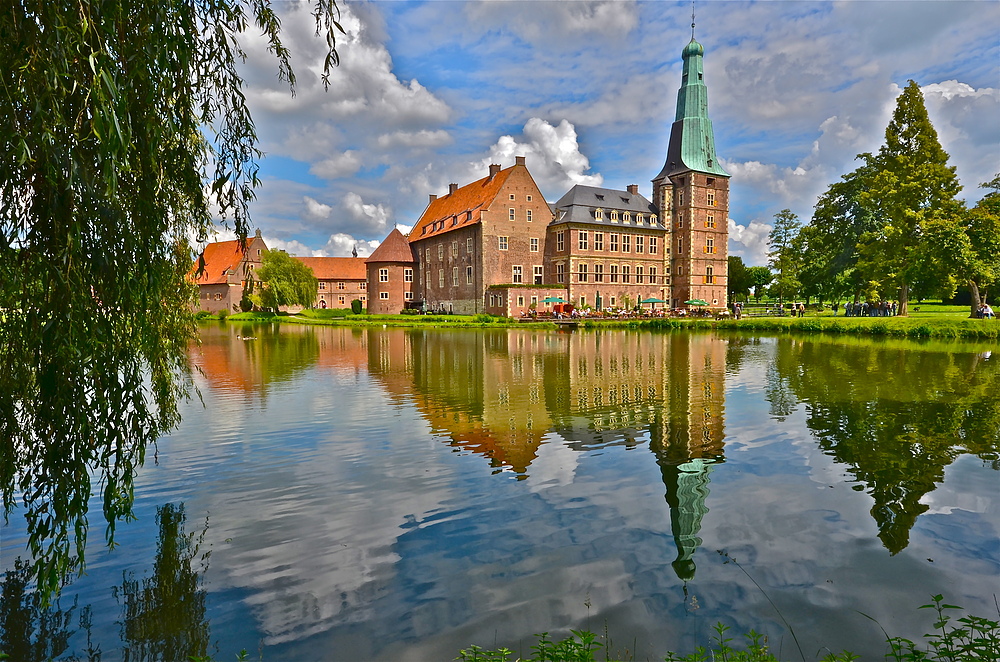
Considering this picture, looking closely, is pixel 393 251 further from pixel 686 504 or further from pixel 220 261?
pixel 686 504

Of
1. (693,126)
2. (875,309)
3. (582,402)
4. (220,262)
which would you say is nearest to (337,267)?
(220,262)

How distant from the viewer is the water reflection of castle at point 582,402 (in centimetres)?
1069

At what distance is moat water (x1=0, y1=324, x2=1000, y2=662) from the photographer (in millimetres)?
5754

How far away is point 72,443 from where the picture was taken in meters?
4.90

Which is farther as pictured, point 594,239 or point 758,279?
point 758,279

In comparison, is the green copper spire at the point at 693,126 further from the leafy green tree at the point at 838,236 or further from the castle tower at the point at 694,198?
the leafy green tree at the point at 838,236

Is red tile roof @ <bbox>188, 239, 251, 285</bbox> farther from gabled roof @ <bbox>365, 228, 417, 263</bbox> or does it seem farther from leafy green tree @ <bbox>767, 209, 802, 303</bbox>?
leafy green tree @ <bbox>767, 209, 802, 303</bbox>

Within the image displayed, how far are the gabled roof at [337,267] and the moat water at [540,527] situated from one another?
85.6 meters

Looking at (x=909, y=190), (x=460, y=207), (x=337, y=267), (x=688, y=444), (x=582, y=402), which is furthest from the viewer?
(x=337, y=267)

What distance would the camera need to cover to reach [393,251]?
7694 centimetres

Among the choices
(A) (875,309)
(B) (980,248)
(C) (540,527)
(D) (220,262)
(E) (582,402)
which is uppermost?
(D) (220,262)

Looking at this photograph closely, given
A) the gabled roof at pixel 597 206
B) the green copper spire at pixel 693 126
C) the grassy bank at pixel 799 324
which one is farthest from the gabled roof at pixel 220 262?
the green copper spire at pixel 693 126

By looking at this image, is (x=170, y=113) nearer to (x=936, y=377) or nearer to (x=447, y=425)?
(x=447, y=425)

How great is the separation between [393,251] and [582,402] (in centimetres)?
6375
